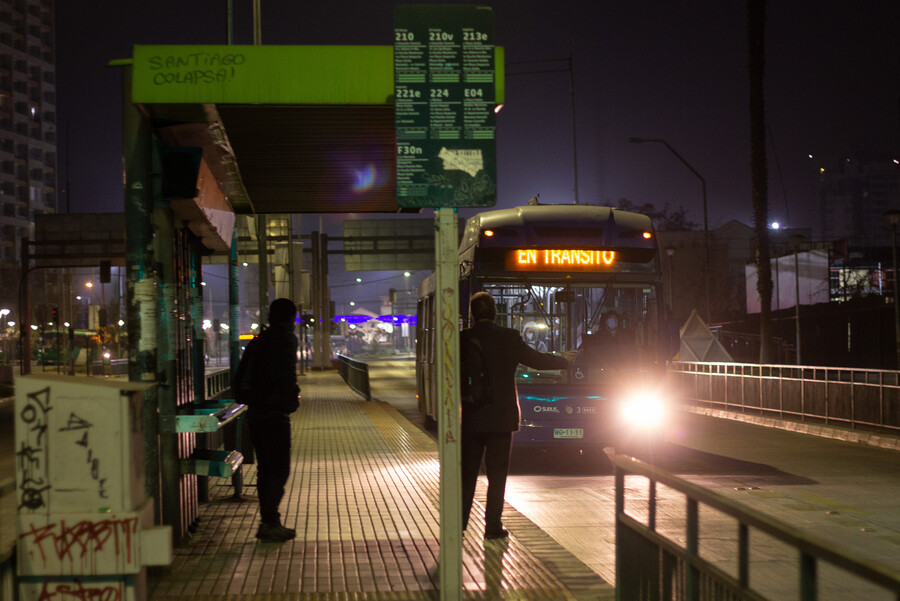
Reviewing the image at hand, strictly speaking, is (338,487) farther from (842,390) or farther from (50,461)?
(842,390)

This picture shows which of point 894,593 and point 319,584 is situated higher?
point 894,593

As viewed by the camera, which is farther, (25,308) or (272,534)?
(25,308)

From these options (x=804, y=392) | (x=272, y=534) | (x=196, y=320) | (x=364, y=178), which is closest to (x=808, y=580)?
(x=272, y=534)

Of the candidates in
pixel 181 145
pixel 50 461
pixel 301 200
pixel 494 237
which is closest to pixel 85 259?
pixel 494 237

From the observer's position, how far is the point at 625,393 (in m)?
14.8

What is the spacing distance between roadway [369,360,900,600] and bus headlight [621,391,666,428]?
0.69 metres

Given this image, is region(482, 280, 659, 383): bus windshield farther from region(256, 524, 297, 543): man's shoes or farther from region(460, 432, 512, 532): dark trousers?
region(256, 524, 297, 543): man's shoes

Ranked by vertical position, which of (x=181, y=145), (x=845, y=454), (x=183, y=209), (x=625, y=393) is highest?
(x=181, y=145)

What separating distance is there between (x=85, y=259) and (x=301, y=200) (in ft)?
114

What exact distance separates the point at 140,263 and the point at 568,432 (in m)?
8.77

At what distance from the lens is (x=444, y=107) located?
5.63 metres

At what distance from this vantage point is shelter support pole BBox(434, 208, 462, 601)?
5.61m

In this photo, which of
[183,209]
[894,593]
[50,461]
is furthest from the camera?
[183,209]

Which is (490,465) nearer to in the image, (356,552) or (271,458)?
(356,552)
